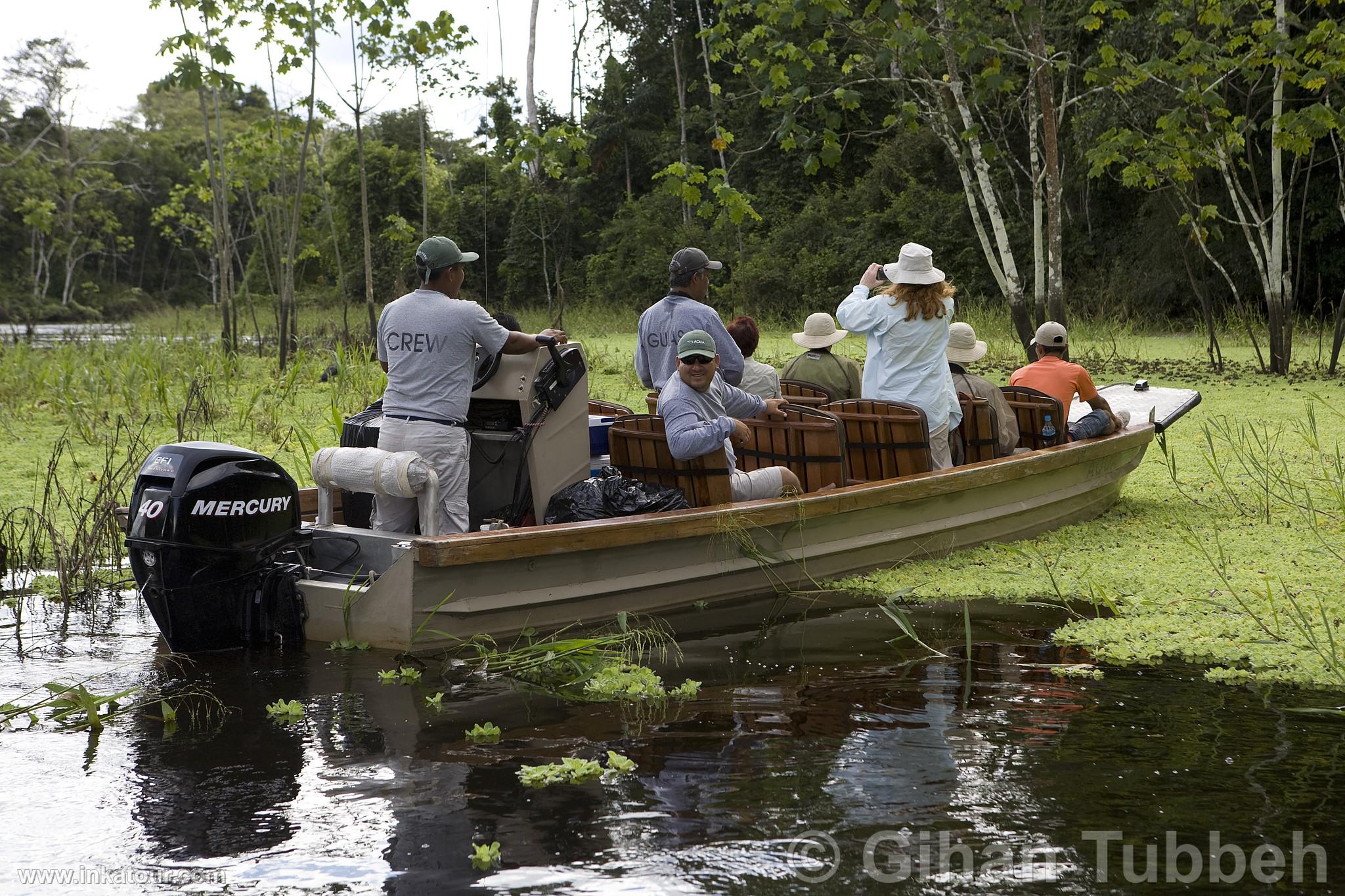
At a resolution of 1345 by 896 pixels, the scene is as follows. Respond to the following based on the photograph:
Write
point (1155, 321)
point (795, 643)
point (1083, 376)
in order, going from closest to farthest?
point (795, 643)
point (1083, 376)
point (1155, 321)

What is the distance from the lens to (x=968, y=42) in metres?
11.3

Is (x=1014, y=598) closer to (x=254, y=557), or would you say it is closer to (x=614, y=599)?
(x=614, y=599)

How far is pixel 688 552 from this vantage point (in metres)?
5.50

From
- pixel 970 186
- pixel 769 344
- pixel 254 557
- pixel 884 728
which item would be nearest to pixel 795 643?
pixel 884 728

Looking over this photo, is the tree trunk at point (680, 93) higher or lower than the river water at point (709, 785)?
higher

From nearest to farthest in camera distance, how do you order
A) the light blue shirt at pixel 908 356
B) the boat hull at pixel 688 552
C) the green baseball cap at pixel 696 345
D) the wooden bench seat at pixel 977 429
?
the boat hull at pixel 688 552, the green baseball cap at pixel 696 345, the light blue shirt at pixel 908 356, the wooden bench seat at pixel 977 429

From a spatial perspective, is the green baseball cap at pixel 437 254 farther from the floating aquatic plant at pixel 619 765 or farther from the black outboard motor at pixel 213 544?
the floating aquatic plant at pixel 619 765

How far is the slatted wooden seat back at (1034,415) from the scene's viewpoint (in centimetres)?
728

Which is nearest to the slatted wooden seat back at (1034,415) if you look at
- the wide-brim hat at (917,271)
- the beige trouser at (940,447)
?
the beige trouser at (940,447)

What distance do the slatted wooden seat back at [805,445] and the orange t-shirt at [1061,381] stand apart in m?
1.90

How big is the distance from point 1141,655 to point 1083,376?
3132 mm

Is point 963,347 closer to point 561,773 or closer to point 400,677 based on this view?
point 400,677

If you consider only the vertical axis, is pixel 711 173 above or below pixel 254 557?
above

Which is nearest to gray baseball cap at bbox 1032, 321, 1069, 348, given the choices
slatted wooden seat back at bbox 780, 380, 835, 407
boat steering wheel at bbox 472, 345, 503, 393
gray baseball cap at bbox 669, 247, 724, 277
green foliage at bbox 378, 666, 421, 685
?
slatted wooden seat back at bbox 780, 380, 835, 407
